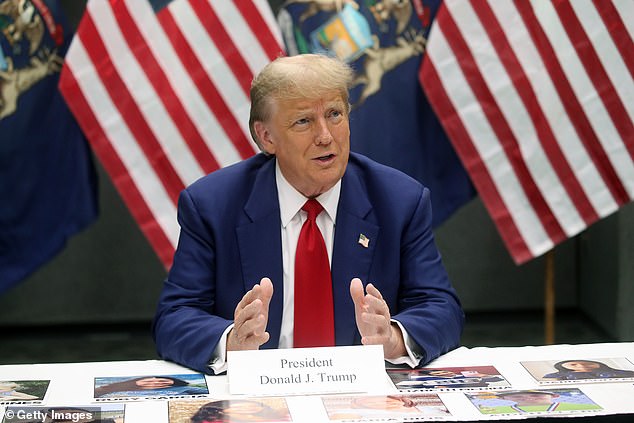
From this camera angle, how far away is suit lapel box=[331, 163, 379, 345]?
9.90 feet

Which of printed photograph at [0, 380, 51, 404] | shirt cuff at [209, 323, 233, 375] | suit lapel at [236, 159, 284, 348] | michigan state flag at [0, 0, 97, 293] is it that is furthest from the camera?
michigan state flag at [0, 0, 97, 293]

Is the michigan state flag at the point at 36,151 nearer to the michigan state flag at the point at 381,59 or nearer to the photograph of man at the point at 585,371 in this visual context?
the michigan state flag at the point at 381,59

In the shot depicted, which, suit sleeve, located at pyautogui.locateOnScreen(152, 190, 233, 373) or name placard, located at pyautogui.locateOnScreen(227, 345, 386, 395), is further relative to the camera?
suit sleeve, located at pyautogui.locateOnScreen(152, 190, 233, 373)

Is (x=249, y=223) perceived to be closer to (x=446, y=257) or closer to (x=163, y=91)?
(x=163, y=91)

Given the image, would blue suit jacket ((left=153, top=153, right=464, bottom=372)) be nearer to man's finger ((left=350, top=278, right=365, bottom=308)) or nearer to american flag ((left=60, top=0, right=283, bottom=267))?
man's finger ((left=350, top=278, right=365, bottom=308))

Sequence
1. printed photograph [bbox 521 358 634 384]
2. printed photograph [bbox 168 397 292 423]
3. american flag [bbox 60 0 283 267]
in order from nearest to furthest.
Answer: printed photograph [bbox 168 397 292 423] → printed photograph [bbox 521 358 634 384] → american flag [bbox 60 0 283 267]

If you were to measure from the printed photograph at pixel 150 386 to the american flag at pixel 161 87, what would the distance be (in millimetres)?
2186

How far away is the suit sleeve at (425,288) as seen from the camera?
2.86m

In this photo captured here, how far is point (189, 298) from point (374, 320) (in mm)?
577

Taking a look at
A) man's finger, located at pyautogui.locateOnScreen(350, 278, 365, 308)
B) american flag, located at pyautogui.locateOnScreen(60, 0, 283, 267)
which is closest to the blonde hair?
man's finger, located at pyautogui.locateOnScreen(350, 278, 365, 308)

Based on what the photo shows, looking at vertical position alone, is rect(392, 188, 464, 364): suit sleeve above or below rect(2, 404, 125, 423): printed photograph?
below

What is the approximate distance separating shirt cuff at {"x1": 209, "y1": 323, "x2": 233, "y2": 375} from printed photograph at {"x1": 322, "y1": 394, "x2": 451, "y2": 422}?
366mm

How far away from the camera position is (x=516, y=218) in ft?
15.5

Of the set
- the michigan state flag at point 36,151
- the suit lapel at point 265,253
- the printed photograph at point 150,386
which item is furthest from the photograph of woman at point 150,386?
the michigan state flag at point 36,151
